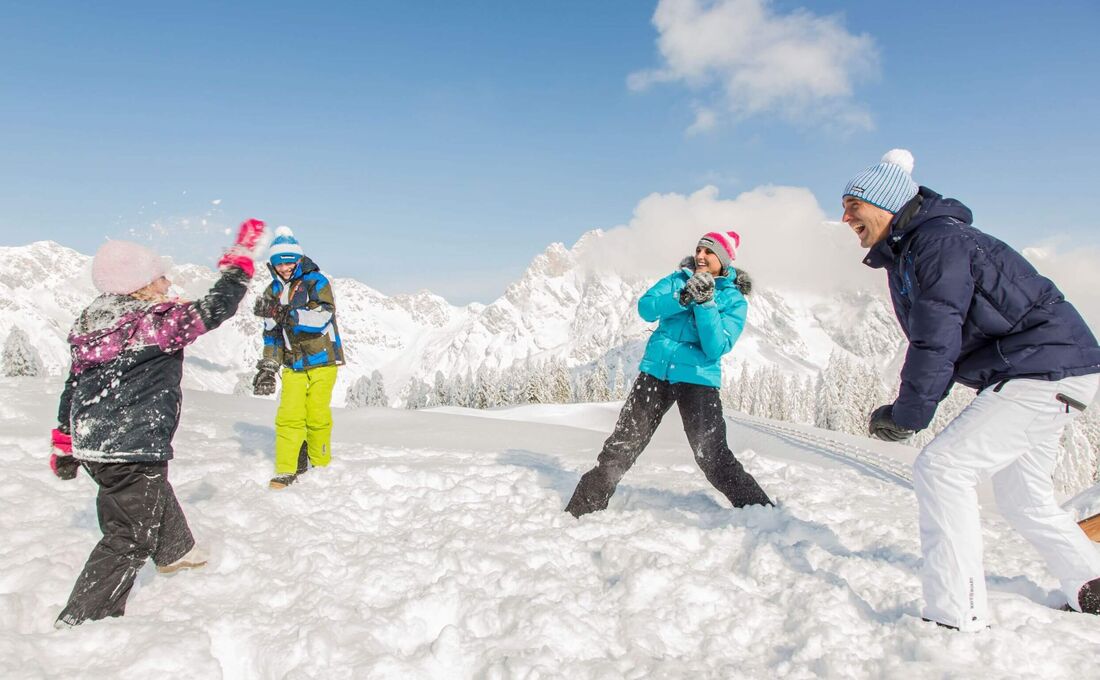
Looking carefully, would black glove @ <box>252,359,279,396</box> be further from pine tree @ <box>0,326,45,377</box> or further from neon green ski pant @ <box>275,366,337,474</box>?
pine tree @ <box>0,326,45,377</box>

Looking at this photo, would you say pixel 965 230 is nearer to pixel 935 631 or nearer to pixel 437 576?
pixel 935 631

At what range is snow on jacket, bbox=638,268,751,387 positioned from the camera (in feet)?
16.0

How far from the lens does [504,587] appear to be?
3762 millimetres

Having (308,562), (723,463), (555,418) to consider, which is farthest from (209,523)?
(555,418)

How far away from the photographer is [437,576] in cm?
396

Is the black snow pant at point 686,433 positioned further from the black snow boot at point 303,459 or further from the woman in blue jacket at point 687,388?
the black snow boot at point 303,459

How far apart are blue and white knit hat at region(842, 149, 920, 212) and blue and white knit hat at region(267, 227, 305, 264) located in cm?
501

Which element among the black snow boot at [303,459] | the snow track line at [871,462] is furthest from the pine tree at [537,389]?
the black snow boot at [303,459]

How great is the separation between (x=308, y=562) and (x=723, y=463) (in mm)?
3222

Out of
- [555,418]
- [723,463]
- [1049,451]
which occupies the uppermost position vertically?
[1049,451]

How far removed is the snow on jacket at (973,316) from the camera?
2953mm

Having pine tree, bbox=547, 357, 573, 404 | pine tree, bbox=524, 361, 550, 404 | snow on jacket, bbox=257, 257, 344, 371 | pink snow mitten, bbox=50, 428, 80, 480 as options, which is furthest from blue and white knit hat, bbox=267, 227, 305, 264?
pine tree, bbox=547, 357, 573, 404

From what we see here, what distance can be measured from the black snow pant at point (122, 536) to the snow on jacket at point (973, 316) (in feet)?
13.7

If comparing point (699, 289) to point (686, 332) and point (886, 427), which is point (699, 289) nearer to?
point (686, 332)
